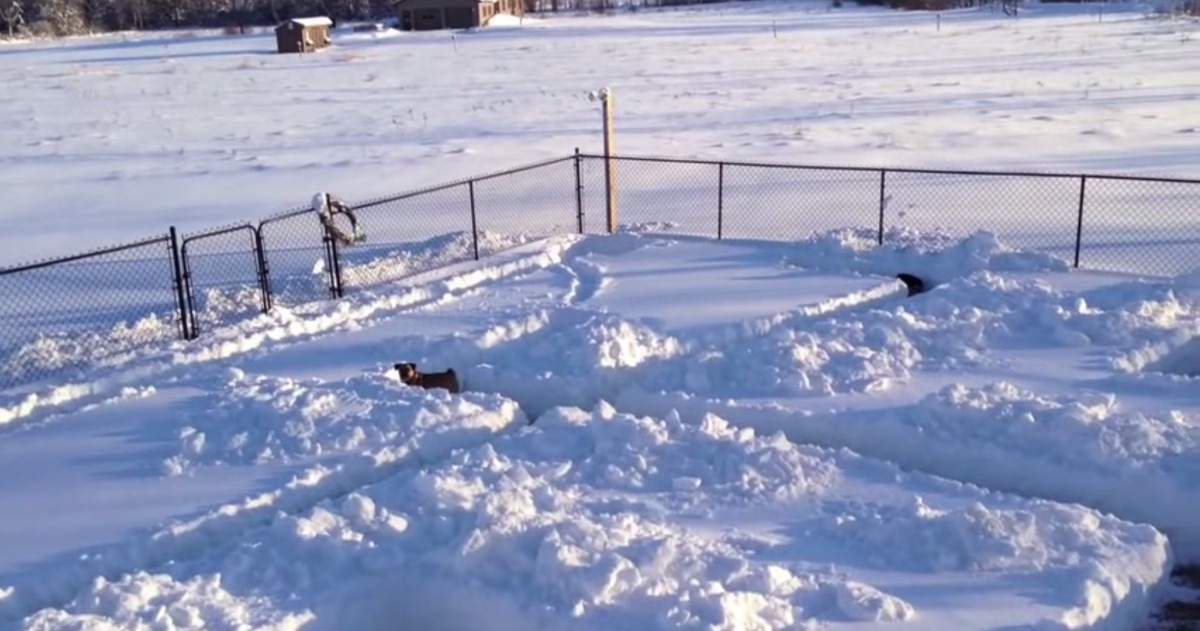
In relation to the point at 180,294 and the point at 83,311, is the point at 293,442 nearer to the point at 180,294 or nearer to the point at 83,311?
the point at 180,294

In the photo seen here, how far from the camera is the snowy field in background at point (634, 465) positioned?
259 inches

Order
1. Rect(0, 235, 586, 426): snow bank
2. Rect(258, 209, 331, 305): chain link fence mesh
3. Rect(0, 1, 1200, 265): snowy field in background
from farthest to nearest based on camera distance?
Rect(0, 1, 1200, 265): snowy field in background
Rect(258, 209, 331, 305): chain link fence mesh
Rect(0, 235, 586, 426): snow bank

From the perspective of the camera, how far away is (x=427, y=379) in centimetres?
1052

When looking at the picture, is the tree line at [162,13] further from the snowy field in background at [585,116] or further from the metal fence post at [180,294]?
the metal fence post at [180,294]

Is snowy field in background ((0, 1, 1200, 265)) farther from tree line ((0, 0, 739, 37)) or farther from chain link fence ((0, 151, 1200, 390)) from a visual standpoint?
tree line ((0, 0, 739, 37))

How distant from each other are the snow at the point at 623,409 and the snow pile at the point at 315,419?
0.04m

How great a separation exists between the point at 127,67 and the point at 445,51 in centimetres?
1544

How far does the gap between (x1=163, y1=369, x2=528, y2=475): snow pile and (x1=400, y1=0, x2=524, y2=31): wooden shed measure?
73.7 m

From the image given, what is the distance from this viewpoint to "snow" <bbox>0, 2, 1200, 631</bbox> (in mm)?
6699

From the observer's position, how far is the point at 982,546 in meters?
6.93

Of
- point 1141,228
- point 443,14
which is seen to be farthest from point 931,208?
point 443,14

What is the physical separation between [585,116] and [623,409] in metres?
21.4

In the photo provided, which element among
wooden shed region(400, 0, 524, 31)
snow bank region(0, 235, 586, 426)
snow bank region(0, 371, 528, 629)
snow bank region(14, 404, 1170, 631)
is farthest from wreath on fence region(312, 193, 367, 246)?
wooden shed region(400, 0, 524, 31)

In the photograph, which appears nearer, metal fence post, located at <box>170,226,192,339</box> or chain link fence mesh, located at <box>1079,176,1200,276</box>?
metal fence post, located at <box>170,226,192,339</box>
